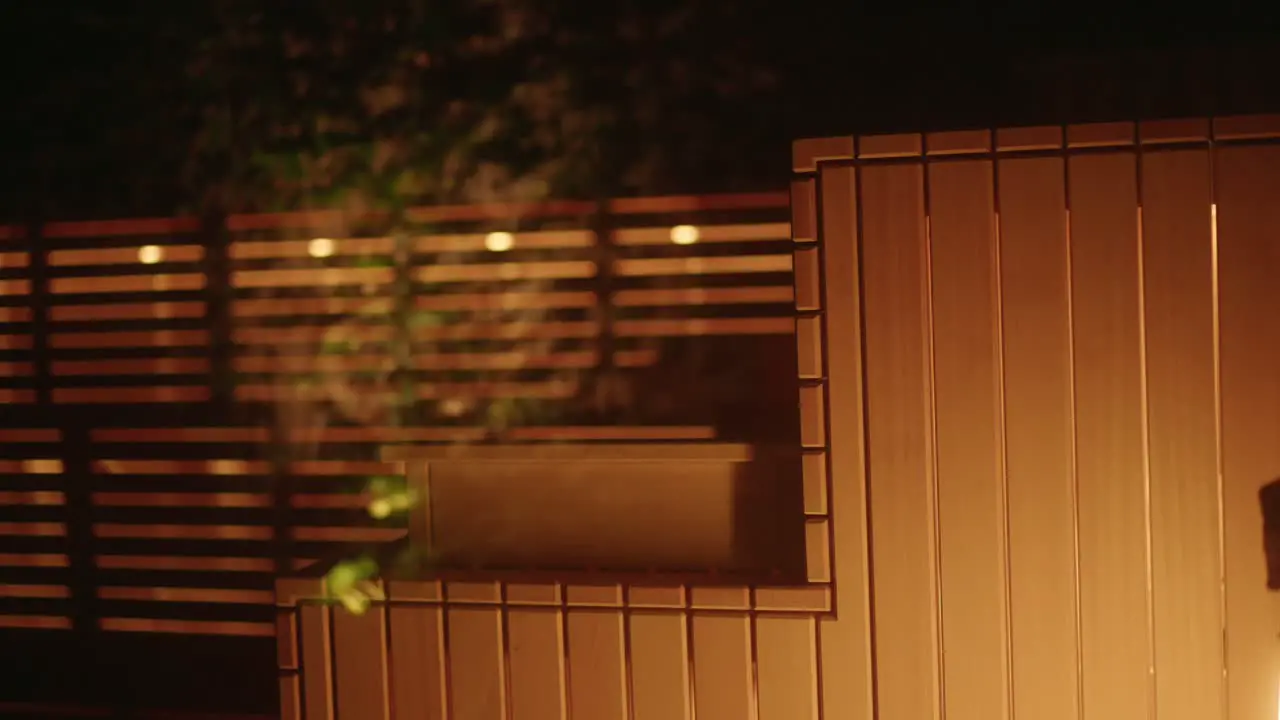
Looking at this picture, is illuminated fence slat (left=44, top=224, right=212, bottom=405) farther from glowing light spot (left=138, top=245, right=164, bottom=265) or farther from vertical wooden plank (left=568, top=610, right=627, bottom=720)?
vertical wooden plank (left=568, top=610, right=627, bottom=720)

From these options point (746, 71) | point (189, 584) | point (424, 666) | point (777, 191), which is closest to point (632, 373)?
point (777, 191)

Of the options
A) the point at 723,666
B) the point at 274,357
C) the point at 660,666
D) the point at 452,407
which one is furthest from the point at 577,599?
the point at 274,357

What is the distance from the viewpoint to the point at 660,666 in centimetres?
332

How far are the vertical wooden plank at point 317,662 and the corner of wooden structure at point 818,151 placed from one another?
7.05 ft

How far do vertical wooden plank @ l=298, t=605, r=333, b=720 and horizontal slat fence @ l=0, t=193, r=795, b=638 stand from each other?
145 centimetres

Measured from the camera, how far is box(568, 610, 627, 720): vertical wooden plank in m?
3.35

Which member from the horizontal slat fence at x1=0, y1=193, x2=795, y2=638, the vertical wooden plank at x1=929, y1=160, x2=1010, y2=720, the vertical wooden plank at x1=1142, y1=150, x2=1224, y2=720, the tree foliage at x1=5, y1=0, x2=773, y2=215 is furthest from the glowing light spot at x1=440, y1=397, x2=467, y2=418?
the vertical wooden plank at x1=1142, y1=150, x2=1224, y2=720

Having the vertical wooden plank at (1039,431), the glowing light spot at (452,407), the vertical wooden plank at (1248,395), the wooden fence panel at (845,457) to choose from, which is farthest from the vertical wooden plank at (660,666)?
the glowing light spot at (452,407)

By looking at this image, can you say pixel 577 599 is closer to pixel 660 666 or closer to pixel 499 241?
pixel 660 666

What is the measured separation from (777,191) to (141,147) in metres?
3.13

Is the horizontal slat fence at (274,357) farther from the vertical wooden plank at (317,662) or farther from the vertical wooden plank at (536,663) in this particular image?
the vertical wooden plank at (317,662)

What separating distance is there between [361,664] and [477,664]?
0.41 meters

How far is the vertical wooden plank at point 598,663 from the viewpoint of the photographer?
132 inches

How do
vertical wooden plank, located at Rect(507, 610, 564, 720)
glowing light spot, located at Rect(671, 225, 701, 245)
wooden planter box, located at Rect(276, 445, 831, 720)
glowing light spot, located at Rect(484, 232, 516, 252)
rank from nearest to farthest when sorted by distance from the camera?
wooden planter box, located at Rect(276, 445, 831, 720), vertical wooden plank, located at Rect(507, 610, 564, 720), glowing light spot, located at Rect(671, 225, 701, 245), glowing light spot, located at Rect(484, 232, 516, 252)
